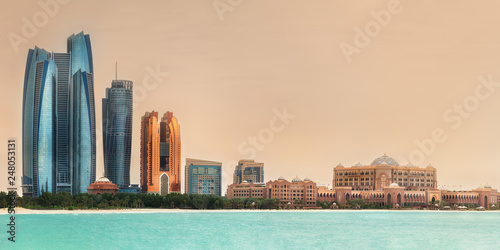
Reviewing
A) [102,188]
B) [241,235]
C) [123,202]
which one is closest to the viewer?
[241,235]

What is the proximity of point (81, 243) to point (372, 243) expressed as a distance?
31.5 meters

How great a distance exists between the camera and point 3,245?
273 feet

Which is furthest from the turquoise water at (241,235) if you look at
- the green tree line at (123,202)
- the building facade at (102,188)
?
the building facade at (102,188)

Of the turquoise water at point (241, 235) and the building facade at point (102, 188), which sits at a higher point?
the building facade at point (102, 188)

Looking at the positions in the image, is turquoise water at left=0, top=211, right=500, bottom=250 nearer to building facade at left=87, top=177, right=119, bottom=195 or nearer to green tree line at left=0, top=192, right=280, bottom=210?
green tree line at left=0, top=192, right=280, bottom=210

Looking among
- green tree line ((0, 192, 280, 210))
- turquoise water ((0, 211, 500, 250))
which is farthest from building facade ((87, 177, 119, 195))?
turquoise water ((0, 211, 500, 250))

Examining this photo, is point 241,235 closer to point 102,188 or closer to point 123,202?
point 123,202

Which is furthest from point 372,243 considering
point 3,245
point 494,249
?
point 3,245

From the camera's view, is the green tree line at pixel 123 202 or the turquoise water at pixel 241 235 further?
the green tree line at pixel 123 202

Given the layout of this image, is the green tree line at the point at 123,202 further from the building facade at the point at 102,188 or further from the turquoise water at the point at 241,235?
the turquoise water at the point at 241,235

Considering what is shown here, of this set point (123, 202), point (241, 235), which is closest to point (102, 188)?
point (123, 202)

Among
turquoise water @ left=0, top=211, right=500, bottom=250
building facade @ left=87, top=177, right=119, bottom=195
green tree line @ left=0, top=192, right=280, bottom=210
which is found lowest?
turquoise water @ left=0, top=211, right=500, bottom=250

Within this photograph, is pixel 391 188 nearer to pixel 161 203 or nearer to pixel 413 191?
pixel 413 191

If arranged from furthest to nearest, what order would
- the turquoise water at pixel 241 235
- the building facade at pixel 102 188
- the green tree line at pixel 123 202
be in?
1. the building facade at pixel 102 188
2. the green tree line at pixel 123 202
3. the turquoise water at pixel 241 235
